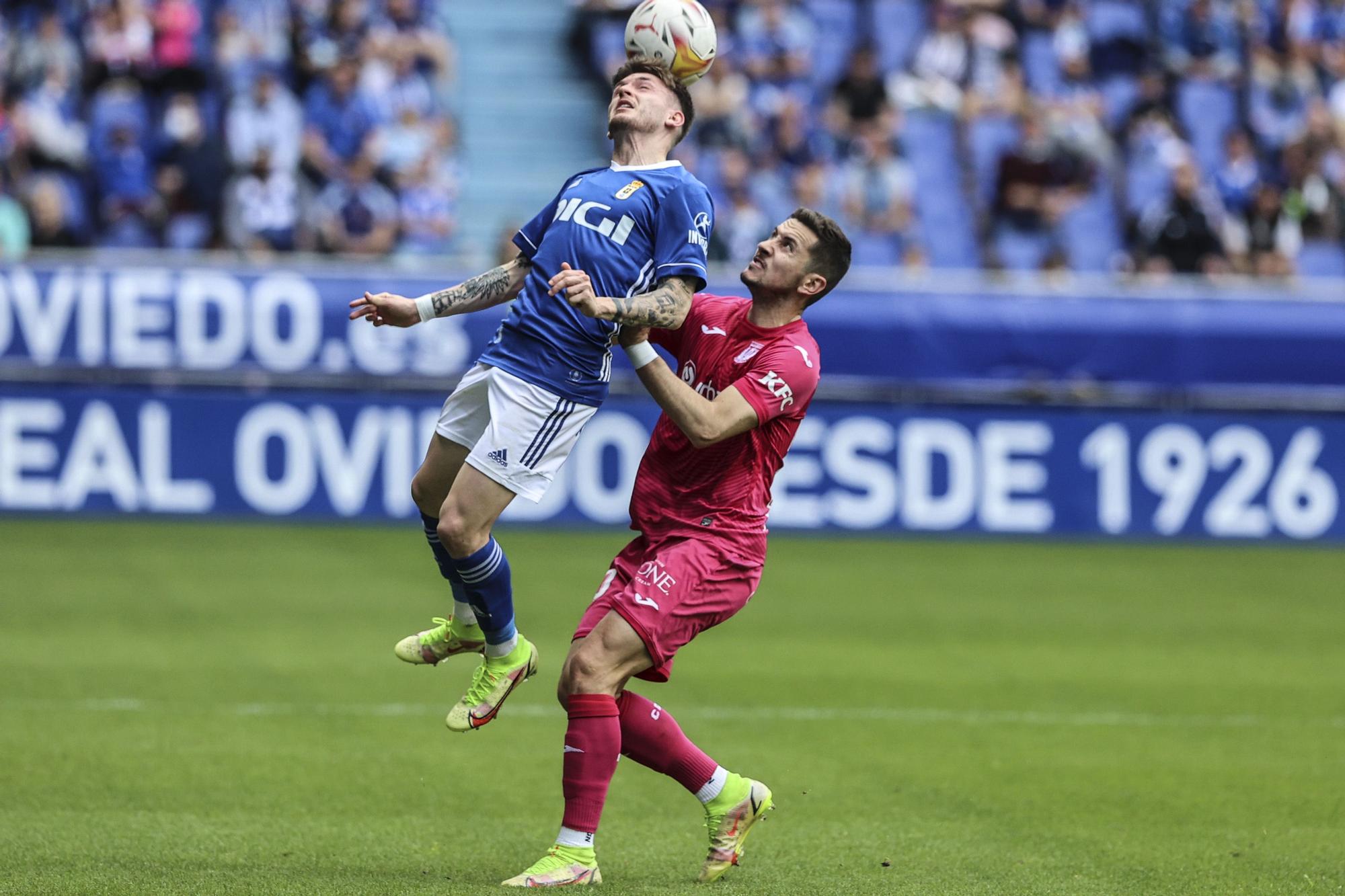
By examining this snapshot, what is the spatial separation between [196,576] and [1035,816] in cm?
801

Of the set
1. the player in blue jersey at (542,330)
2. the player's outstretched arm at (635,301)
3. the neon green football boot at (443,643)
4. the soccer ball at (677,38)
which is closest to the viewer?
the player's outstretched arm at (635,301)

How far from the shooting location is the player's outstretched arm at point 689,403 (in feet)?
19.5

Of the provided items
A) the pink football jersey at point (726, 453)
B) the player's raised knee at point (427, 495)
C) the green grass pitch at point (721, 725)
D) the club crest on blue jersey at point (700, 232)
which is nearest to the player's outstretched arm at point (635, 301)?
the club crest on blue jersey at point (700, 232)

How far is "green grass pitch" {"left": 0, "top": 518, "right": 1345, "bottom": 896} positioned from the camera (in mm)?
6617

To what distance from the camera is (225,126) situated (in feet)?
63.5

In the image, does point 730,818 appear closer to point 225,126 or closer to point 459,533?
point 459,533

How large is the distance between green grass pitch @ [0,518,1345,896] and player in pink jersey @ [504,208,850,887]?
1.05ft

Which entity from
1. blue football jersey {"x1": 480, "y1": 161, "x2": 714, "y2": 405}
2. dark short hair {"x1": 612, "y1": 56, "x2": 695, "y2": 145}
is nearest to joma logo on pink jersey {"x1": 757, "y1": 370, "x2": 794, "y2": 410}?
blue football jersey {"x1": 480, "y1": 161, "x2": 714, "y2": 405}

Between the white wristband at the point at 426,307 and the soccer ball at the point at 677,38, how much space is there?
1.14m

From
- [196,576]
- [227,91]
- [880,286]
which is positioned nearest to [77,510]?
[196,576]

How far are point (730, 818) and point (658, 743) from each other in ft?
1.16

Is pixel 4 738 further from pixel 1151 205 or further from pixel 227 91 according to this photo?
pixel 1151 205

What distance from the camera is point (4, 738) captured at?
8.55 metres

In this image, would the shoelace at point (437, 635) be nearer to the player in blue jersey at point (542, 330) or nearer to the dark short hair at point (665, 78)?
the player in blue jersey at point (542, 330)
